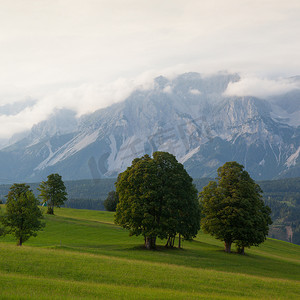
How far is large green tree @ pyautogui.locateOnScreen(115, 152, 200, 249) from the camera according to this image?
56.0 metres

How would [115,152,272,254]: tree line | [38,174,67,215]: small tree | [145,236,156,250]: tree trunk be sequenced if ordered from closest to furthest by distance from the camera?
[115,152,272,254]: tree line, [145,236,156,250]: tree trunk, [38,174,67,215]: small tree

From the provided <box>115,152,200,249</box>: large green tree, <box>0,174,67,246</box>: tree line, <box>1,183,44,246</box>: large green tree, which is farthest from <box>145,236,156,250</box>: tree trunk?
<box>1,183,44,246</box>: large green tree

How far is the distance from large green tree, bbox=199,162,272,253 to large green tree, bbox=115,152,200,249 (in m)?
6.02

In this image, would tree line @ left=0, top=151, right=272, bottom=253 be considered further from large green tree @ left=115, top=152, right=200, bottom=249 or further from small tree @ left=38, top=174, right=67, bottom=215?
small tree @ left=38, top=174, right=67, bottom=215

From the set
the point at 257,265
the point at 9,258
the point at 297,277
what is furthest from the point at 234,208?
the point at 9,258

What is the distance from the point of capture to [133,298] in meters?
23.8

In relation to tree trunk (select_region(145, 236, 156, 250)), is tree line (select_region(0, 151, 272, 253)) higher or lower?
higher

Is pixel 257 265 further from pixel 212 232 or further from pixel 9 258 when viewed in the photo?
pixel 9 258

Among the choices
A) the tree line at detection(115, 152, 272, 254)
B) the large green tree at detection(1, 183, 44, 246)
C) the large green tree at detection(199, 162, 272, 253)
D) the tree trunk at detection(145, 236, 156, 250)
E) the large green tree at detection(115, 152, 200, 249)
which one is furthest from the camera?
the large green tree at detection(199, 162, 272, 253)

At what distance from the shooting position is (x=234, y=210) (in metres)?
63.8

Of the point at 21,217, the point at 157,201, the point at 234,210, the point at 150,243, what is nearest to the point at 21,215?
the point at 21,217

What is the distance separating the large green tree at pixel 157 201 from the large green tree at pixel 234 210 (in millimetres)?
6015

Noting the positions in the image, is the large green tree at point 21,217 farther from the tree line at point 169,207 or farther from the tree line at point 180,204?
the tree line at point 180,204

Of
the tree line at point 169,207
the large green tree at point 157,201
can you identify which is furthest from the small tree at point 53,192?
the large green tree at point 157,201
